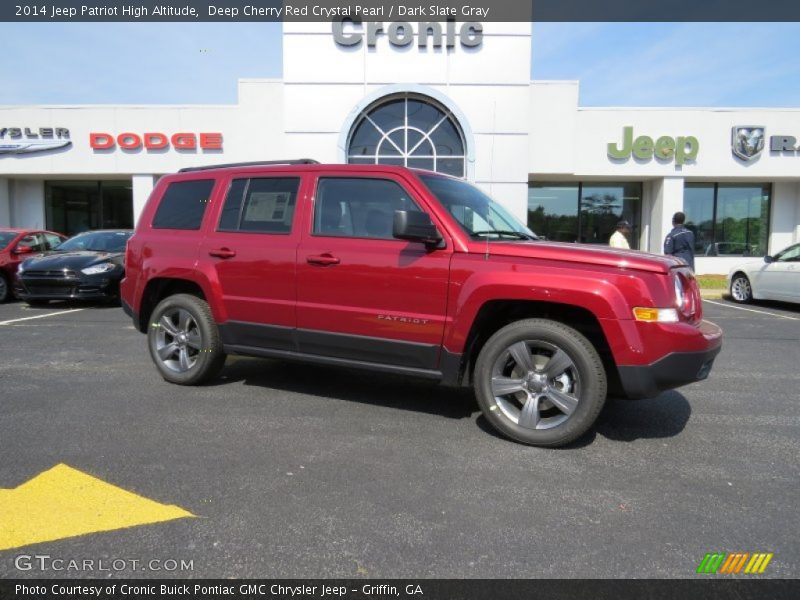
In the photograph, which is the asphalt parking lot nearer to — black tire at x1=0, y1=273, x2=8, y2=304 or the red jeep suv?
the red jeep suv

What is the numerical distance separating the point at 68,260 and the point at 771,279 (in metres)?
13.9

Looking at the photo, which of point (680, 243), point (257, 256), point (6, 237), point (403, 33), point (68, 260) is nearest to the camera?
point (257, 256)

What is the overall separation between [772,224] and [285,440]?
2144 centimetres

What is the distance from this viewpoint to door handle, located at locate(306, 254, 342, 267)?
4168mm

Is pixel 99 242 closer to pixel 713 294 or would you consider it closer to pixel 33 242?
pixel 33 242

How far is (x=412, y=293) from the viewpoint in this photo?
3.90 metres

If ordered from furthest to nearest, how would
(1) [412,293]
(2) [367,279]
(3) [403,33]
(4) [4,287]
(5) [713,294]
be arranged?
1. (3) [403,33]
2. (5) [713,294]
3. (4) [4,287]
4. (2) [367,279]
5. (1) [412,293]

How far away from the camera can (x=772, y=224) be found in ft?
64.0

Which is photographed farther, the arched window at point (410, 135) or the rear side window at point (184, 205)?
the arched window at point (410, 135)

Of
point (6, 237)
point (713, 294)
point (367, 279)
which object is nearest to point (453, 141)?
point (713, 294)

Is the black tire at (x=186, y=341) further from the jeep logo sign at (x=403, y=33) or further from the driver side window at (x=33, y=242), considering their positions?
the jeep logo sign at (x=403, y=33)

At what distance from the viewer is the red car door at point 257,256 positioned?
441 centimetres

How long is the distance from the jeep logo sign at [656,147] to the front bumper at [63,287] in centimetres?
1558

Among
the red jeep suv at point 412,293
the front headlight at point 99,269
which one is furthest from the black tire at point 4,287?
the red jeep suv at point 412,293
